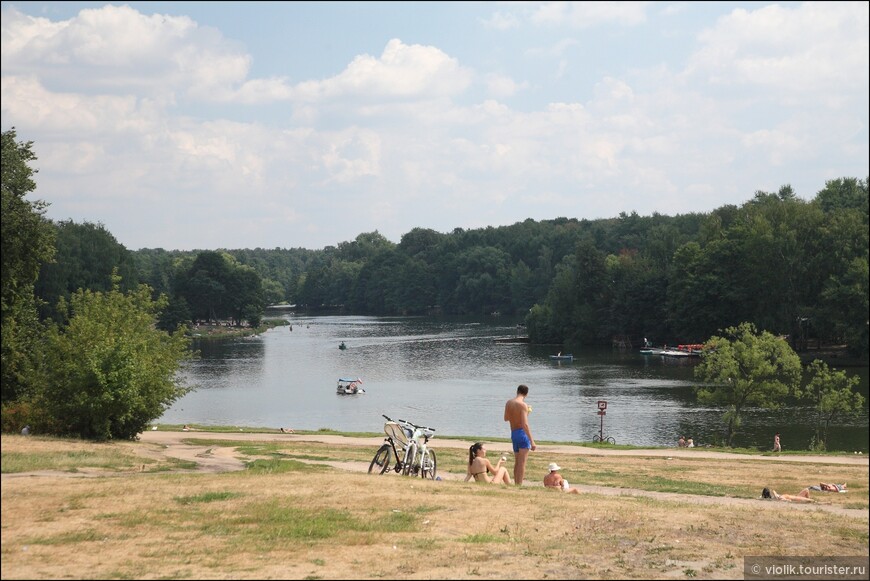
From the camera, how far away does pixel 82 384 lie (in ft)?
79.0

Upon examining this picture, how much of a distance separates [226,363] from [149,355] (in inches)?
2914

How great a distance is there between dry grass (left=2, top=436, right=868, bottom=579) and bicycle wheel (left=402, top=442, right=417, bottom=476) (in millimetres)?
900

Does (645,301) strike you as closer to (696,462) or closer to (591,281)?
(591,281)

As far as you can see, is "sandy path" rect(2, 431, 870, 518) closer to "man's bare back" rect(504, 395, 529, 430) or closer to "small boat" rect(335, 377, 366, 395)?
"man's bare back" rect(504, 395, 529, 430)

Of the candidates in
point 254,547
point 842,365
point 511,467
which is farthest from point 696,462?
point 842,365

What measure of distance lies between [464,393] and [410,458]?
52076 mm

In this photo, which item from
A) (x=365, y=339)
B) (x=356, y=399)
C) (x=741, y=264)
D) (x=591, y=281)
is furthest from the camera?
(x=365, y=339)

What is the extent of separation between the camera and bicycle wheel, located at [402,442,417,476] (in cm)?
1827

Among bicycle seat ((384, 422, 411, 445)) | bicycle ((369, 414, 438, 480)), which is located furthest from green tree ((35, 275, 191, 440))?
bicycle seat ((384, 422, 411, 445))

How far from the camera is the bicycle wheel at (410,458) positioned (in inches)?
719

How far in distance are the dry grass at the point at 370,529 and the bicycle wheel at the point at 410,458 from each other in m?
0.90

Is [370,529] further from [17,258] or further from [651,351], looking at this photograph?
[651,351]

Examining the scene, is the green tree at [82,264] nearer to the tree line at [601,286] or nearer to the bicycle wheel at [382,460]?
the tree line at [601,286]

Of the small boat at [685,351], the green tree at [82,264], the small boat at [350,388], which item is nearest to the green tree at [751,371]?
the small boat at [350,388]
